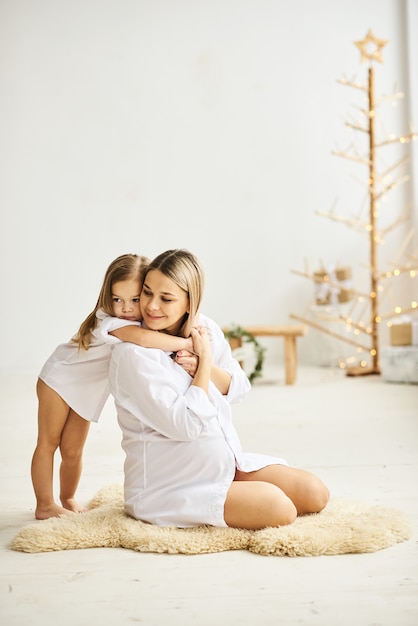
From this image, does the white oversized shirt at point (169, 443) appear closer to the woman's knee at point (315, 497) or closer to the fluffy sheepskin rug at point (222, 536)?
the fluffy sheepskin rug at point (222, 536)

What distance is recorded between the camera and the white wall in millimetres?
5855

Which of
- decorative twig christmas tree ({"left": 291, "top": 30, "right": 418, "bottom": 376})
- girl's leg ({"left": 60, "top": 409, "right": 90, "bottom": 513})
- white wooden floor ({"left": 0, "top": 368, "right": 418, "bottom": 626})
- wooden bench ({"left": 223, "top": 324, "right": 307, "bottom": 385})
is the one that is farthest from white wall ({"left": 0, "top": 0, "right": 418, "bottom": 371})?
girl's leg ({"left": 60, "top": 409, "right": 90, "bottom": 513})

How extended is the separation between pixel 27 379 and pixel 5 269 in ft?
2.76

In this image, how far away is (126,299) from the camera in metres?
2.33

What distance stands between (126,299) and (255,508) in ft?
2.10

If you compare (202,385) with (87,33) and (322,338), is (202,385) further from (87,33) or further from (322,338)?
(87,33)

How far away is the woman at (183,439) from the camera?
7.20 feet

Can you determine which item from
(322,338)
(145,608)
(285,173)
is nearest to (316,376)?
(322,338)

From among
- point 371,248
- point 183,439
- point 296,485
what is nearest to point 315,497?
point 296,485

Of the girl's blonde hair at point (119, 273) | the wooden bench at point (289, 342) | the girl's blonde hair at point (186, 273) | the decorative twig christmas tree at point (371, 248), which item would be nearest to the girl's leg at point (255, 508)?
the girl's blonde hair at point (186, 273)

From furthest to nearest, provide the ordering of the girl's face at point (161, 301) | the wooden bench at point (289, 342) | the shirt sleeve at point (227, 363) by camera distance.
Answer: the wooden bench at point (289, 342)
the shirt sleeve at point (227, 363)
the girl's face at point (161, 301)

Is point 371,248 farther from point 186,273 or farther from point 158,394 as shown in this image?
point 158,394

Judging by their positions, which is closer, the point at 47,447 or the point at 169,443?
the point at 169,443

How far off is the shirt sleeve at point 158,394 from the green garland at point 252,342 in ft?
8.98
